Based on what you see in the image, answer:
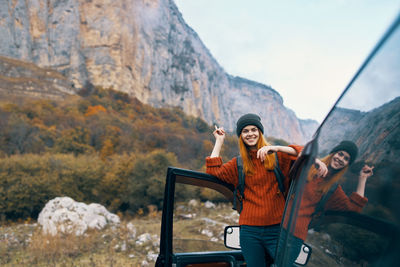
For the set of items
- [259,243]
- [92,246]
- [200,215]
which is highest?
[259,243]

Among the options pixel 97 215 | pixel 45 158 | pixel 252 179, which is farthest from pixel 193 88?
pixel 252 179

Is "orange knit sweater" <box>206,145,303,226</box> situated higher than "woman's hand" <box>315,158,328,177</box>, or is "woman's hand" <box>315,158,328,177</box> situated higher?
"woman's hand" <box>315,158,328,177</box>

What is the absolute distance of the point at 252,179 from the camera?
5.08 feet

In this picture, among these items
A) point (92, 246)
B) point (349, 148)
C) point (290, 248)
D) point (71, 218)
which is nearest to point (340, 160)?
point (349, 148)

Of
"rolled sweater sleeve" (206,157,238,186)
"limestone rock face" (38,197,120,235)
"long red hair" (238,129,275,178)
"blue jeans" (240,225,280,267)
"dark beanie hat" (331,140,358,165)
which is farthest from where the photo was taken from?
"limestone rock face" (38,197,120,235)

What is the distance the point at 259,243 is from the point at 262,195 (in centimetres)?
26

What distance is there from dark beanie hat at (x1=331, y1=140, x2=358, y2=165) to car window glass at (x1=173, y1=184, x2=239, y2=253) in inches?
217

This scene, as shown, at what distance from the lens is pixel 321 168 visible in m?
0.77

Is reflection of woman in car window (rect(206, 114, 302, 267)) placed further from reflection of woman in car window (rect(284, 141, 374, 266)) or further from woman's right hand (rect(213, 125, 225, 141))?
reflection of woman in car window (rect(284, 141, 374, 266))

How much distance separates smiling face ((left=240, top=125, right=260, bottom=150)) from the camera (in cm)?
162

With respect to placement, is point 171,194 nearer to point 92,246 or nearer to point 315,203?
point 315,203

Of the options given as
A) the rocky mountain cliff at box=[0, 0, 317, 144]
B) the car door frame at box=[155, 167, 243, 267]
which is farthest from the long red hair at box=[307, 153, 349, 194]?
the rocky mountain cliff at box=[0, 0, 317, 144]

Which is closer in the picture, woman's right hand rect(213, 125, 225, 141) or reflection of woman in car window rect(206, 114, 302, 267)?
reflection of woman in car window rect(206, 114, 302, 267)

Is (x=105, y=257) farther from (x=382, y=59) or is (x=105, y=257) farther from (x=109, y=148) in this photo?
(x=109, y=148)
